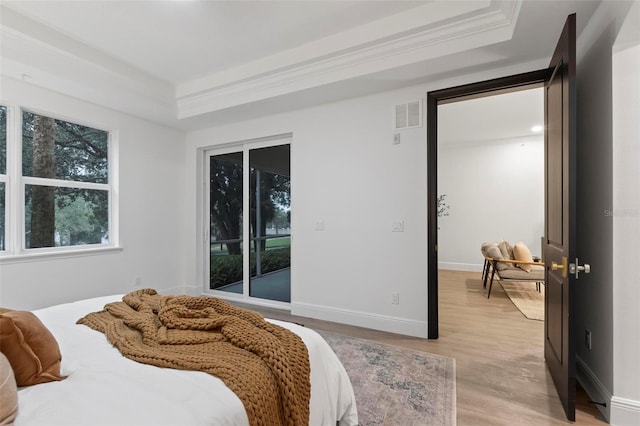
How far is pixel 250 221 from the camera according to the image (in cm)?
416

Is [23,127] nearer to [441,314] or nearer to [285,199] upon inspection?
[285,199]

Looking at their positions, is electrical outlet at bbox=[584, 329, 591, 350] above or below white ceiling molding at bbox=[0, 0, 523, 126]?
below

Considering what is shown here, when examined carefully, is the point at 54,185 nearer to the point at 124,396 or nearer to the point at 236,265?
the point at 236,265

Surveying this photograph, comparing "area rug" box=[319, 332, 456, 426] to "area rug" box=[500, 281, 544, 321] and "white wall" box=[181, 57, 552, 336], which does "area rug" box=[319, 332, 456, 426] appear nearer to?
"white wall" box=[181, 57, 552, 336]

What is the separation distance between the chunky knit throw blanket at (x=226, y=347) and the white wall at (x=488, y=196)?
19.7ft

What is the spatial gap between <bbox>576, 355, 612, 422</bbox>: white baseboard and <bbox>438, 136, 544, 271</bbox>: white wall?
4.39m

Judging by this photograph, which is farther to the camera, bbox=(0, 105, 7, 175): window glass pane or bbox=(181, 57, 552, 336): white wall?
bbox=(181, 57, 552, 336): white wall

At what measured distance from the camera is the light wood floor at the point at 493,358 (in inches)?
69.6

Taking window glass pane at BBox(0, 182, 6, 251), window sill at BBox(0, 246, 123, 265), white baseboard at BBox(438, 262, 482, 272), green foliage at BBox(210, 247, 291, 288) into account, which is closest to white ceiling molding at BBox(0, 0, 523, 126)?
window glass pane at BBox(0, 182, 6, 251)

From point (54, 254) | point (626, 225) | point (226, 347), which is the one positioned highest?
point (626, 225)

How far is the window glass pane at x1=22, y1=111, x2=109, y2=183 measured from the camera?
9.98 ft

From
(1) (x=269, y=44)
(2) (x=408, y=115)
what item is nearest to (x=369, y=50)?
(2) (x=408, y=115)

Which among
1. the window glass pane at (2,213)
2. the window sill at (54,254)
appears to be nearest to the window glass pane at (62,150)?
the window glass pane at (2,213)

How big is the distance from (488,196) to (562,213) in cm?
485
